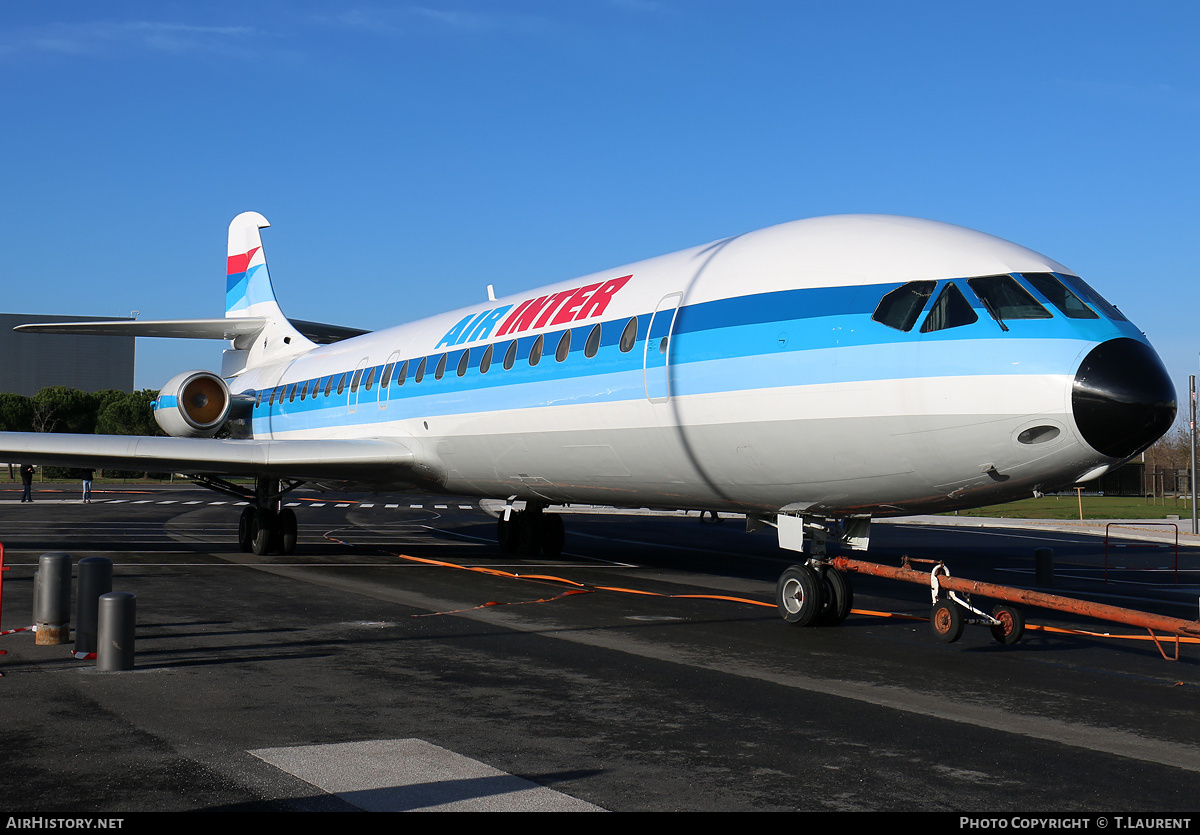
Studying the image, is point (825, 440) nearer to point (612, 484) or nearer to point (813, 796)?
point (612, 484)

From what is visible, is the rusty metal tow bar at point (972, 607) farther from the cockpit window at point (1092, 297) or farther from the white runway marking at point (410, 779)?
the white runway marking at point (410, 779)

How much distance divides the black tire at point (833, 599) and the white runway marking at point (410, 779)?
5125 millimetres

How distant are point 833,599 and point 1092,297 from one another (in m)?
3.45

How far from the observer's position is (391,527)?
87.9 ft

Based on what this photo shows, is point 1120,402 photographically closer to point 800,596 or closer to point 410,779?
point 800,596

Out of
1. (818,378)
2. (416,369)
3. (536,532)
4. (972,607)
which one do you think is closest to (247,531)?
(416,369)

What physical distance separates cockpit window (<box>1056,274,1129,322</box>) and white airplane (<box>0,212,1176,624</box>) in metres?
0.04

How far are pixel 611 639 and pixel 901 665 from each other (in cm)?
241

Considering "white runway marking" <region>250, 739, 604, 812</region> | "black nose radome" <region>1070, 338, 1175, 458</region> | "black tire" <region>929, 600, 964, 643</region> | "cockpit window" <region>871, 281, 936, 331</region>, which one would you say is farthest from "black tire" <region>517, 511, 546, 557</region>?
"white runway marking" <region>250, 739, 604, 812</region>

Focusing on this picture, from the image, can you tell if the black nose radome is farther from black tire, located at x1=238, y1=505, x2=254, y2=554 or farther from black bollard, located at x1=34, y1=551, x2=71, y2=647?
black tire, located at x1=238, y1=505, x2=254, y2=554

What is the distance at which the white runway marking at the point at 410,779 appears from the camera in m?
4.21

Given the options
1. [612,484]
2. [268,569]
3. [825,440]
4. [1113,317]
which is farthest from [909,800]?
[268,569]

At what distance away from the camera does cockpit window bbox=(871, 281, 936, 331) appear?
812 cm

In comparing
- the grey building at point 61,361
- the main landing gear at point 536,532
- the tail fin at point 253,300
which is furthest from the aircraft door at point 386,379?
the grey building at point 61,361
